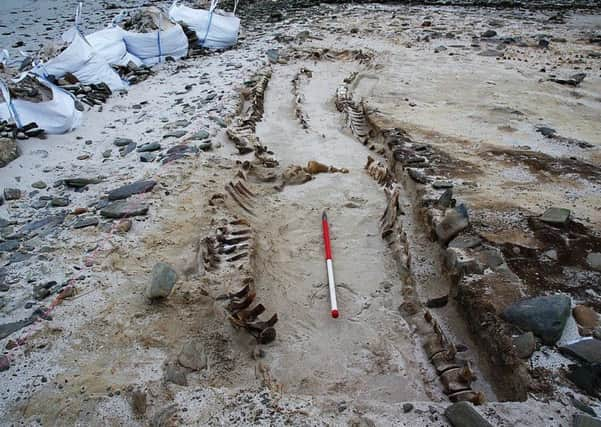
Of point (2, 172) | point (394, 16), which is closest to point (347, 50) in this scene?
point (394, 16)

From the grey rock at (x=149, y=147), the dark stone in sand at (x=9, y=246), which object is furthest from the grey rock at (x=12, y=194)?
the grey rock at (x=149, y=147)

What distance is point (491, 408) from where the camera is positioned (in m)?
1.92

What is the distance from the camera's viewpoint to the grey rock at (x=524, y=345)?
2143 mm

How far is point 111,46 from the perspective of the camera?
689 cm

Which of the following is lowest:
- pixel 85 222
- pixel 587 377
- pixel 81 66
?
pixel 85 222

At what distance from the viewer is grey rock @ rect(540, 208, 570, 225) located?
9.82 ft

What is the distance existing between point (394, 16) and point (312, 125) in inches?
238

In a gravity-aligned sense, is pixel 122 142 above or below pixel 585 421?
below

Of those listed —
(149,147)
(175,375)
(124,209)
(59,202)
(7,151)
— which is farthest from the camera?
(149,147)

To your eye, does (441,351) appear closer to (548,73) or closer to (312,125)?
(312,125)

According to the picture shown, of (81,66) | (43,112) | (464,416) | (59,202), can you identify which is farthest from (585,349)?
(81,66)

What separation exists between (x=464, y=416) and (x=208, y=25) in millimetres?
7723

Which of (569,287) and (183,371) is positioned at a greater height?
(569,287)

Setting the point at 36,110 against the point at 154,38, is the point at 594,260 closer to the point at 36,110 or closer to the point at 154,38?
the point at 36,110
